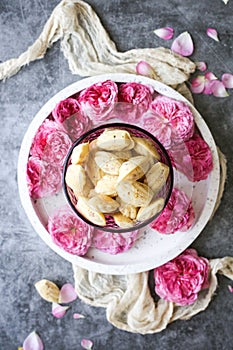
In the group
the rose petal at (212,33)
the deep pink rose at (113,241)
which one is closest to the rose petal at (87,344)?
the deep pink rose at (113,241)

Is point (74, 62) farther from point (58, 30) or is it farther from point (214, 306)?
point (214, 306)

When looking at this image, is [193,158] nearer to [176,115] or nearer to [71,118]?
[176,115]

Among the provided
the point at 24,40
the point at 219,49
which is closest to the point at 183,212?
the point at 219,49

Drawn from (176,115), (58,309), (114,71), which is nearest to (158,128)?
(176,115)

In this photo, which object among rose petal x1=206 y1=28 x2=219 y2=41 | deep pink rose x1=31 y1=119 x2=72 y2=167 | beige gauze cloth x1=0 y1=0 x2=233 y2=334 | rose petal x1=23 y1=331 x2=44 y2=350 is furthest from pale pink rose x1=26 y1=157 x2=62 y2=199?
rose petal x1=206 y1=28 x2=219 y2=41

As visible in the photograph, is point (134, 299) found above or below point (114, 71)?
below

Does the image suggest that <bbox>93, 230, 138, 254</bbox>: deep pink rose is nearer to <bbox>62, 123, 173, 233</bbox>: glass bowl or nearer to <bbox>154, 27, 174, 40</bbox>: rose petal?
<bbox>62, 123, 173, 233</bbox>: glass bowl
